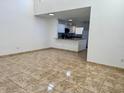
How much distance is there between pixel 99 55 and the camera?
3926 millimetres

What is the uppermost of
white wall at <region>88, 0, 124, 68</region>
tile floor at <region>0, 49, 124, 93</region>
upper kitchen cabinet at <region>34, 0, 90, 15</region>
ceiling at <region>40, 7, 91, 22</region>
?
upper kitchen cabinet at <region>34, 0, 90, 15</region>

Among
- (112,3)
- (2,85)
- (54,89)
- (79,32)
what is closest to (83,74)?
(54,89)

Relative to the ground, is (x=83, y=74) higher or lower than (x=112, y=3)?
lower

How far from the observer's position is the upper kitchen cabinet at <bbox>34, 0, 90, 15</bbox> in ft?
13.3

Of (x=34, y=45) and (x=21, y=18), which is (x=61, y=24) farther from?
(x=21, y=18)

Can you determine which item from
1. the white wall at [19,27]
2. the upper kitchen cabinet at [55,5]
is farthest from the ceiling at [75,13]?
the white wall at [19,27]

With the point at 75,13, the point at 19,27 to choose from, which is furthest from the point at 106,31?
the point at 19,27

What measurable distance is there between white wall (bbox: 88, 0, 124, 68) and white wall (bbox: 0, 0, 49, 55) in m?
3.41

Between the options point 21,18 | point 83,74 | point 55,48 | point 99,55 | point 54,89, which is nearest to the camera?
point 54,89

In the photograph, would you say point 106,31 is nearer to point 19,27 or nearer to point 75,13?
point 75,13

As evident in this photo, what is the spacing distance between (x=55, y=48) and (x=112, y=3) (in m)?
4.57

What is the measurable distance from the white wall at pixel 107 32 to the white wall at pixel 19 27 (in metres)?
3.41

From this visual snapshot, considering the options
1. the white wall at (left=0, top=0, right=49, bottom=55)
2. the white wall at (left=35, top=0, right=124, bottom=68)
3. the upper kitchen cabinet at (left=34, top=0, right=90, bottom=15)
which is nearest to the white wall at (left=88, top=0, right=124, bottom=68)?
the white wall at (left=35, top=0, right=124, bottom=68)

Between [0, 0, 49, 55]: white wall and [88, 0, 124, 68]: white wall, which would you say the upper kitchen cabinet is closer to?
[0, 0, 49, 55]: white wall
